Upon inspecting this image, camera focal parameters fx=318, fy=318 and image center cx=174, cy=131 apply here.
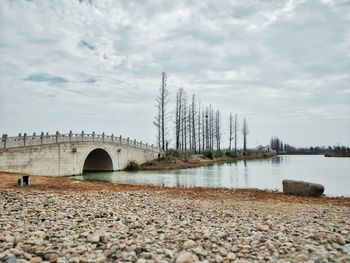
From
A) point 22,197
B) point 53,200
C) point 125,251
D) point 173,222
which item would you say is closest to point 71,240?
point 125,251

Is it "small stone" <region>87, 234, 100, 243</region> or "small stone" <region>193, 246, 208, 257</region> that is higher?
"small stone" <region>87, 234, 100, 243</region>

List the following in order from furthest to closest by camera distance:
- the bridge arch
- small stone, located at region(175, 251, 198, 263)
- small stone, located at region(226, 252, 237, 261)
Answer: the bridge arch → small stone, located at region(226, 252, 237, 261) → small stone, located at region(175, 251, 198, 263)

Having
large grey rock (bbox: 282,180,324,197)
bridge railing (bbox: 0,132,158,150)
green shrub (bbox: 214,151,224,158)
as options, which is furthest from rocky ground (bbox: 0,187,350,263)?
green shrub (bbox: 214,151,224,158)

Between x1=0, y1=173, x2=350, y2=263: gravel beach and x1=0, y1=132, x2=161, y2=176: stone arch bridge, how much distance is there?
1713 centimetres

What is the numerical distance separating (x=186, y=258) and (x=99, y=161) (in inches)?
1452

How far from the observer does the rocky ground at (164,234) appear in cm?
468

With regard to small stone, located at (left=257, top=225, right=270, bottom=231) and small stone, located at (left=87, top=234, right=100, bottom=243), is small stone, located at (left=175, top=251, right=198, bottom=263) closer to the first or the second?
small stone, located at (left=87, top=234, right=100, bottom=243)

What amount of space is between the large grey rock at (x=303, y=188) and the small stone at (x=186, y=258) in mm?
10902

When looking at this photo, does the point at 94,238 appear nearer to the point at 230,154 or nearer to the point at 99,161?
the point at 99,161

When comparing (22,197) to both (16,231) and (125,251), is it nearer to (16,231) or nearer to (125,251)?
(16,231)

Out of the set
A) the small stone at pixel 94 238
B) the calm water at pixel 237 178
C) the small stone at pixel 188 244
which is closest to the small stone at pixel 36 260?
the small stone at pixel 94 238

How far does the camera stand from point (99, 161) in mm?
39969

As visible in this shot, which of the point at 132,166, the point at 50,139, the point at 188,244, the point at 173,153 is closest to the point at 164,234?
the point at 188,244

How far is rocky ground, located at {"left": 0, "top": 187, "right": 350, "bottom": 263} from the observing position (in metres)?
4.68
